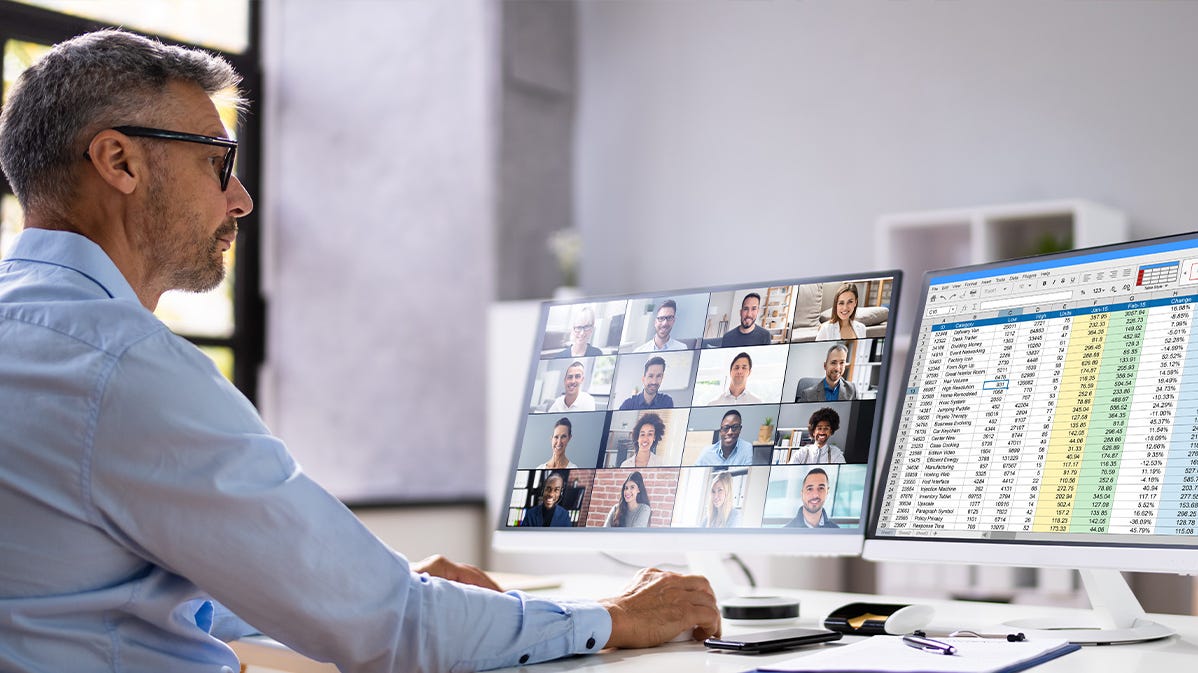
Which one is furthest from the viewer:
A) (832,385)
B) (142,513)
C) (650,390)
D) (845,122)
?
(845,122)

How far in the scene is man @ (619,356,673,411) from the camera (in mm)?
1618

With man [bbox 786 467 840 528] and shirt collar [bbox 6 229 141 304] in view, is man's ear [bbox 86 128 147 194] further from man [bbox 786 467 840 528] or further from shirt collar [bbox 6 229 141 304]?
man [bbox 786 467 840 528]

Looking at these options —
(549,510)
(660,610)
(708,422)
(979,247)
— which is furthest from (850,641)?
(979,247)

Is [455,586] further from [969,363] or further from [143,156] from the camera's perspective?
[969,363]

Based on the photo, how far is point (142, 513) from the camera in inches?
41.6

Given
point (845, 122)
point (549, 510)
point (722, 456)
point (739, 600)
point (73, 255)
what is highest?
point (845, 122)

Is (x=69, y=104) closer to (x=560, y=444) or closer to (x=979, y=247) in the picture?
(x=560, y=444)

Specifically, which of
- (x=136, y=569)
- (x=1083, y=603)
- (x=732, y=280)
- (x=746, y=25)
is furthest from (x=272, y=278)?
(x=136, y=569)

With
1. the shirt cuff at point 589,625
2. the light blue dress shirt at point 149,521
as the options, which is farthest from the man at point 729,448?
the light blue dress shirt at point 149,521

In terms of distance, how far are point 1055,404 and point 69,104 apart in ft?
3.69

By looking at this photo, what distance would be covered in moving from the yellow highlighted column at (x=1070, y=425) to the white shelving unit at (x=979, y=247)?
172 cm

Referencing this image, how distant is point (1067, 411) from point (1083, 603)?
203cm

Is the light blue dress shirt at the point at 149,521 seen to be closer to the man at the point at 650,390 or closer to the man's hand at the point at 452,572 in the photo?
the man's hand at the point at 452,572

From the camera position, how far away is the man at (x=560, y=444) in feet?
5.40
